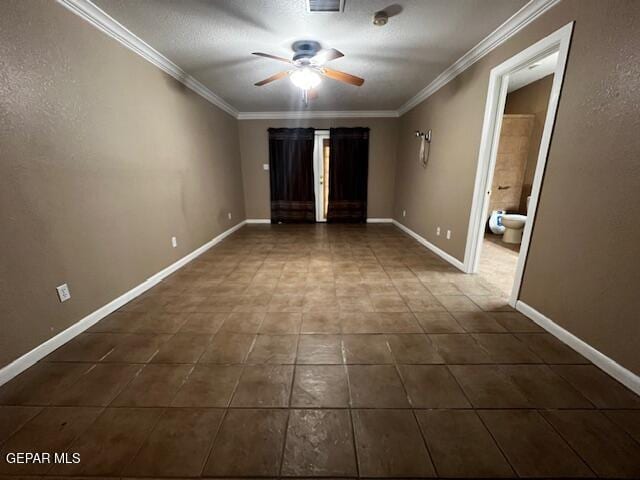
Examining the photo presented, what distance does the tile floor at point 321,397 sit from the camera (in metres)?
1.09

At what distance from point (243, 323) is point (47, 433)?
3.66 feet

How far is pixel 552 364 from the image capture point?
1.62 meters

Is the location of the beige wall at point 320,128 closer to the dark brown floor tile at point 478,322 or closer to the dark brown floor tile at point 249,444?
the dark brown floor tile at point 478,322

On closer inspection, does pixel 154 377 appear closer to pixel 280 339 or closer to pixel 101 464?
pixel 101 464

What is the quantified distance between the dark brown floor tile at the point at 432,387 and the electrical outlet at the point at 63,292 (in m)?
2.34

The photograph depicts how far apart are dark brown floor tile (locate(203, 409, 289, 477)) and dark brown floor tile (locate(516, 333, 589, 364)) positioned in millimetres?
1692

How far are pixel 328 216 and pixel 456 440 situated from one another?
5.12 metres

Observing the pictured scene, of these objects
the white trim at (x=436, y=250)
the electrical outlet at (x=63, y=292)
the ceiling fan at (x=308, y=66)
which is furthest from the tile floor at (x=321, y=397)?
the ceiling fan at (x=308, y=66)

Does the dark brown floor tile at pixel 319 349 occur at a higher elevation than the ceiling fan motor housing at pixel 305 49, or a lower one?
lower

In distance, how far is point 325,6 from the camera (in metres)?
1.99

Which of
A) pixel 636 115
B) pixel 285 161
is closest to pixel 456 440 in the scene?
pixel 636 115

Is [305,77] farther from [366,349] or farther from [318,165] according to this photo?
[318,165]

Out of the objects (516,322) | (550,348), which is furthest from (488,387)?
(516,322)

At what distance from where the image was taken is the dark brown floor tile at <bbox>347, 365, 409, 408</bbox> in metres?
1.35
